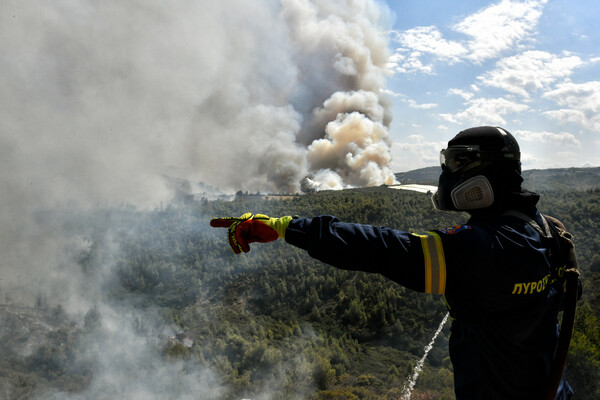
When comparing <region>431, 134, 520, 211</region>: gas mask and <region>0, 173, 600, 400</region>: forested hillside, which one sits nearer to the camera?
<region>431, 134, 520, 211</region>: gas mask

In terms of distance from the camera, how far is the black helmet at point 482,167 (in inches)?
85.5

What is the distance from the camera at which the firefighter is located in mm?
1830

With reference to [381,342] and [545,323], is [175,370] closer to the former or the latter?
[381,342]

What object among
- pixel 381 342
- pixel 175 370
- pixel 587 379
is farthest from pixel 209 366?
pixel 587 379

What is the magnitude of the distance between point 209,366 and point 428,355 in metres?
9.36

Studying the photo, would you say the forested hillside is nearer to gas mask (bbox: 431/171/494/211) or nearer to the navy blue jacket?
the navy blue jacket

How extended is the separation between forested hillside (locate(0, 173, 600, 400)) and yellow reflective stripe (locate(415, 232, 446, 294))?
37.4ft

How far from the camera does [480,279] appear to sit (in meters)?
1.83

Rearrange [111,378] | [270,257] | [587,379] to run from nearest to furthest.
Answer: [587,379] < [111,378] < [270,257]

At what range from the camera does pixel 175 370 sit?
44.9 ft

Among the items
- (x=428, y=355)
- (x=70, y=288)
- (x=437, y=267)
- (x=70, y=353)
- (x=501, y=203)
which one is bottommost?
(x=428, y=355)

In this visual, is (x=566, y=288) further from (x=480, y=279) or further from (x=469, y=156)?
(x=469, y=156)

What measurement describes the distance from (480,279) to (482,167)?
0.82m

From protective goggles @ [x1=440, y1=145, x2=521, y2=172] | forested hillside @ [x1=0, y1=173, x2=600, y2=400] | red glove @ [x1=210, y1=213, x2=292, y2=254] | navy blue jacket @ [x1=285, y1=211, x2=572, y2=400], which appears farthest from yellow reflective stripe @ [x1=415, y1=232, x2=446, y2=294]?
forested hillside @ [x1=0, y1=173, x2=600, y2=400]
